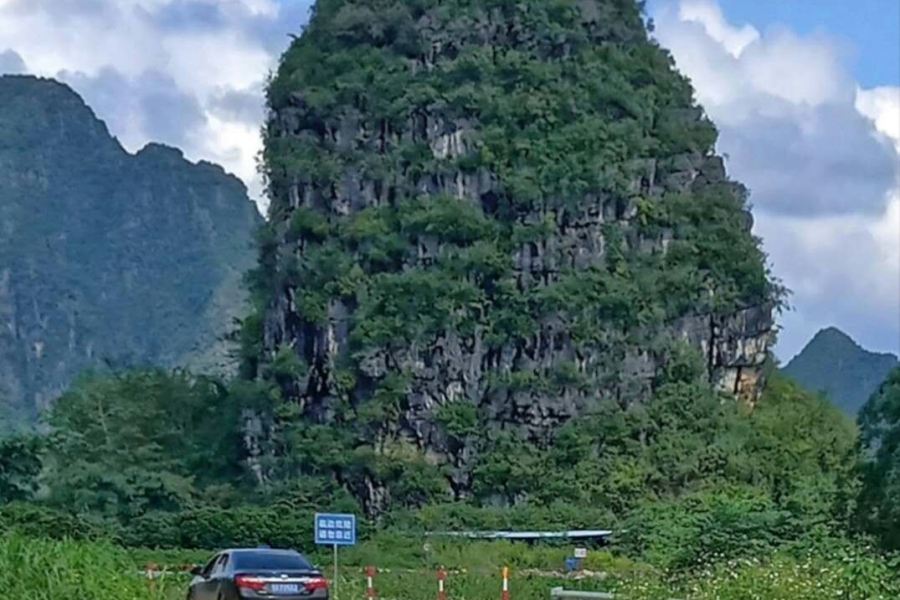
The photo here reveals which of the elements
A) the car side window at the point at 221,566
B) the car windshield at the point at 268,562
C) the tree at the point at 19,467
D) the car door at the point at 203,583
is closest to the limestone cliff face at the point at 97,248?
the tree at the point at 19,467

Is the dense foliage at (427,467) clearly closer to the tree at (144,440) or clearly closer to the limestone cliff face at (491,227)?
the tree at (144,440)

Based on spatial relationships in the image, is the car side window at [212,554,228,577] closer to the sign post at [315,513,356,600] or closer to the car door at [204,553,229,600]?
the car door at [204,553,229,600]

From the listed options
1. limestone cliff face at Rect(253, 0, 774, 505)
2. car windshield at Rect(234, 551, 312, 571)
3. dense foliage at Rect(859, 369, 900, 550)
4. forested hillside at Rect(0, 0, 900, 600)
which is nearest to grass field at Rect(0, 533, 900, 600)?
car windshield at Rect(234, 551, 312, 571)

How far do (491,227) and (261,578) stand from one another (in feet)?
160

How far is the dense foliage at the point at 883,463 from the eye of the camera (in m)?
31.3

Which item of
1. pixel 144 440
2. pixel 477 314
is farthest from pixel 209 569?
pixel 144 440

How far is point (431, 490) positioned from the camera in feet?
219

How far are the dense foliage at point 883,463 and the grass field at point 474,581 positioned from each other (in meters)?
4.22

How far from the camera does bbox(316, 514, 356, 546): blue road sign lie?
27422mm

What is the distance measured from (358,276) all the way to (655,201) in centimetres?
1243

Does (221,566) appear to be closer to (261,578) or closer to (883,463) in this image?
(261,578)

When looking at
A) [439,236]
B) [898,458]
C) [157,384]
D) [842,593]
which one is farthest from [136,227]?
[842,593]

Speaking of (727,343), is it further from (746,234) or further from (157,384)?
(157,384)

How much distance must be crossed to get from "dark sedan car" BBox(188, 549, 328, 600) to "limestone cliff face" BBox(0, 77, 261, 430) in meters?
94.6
